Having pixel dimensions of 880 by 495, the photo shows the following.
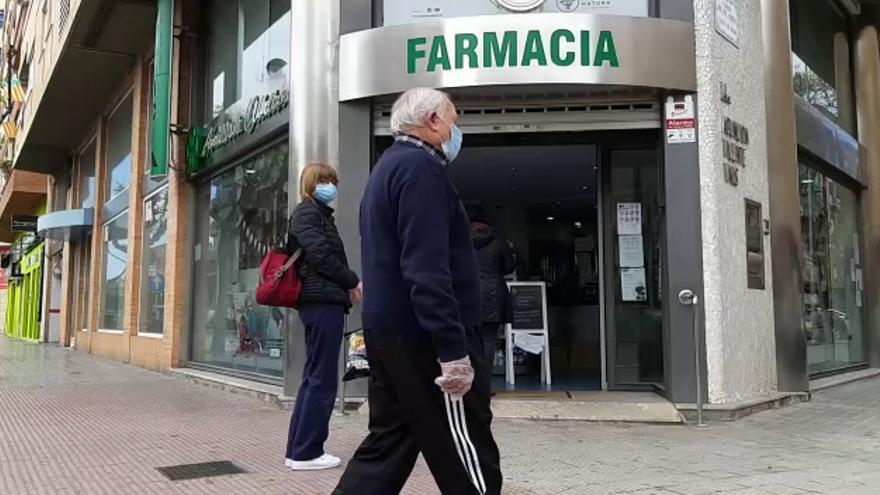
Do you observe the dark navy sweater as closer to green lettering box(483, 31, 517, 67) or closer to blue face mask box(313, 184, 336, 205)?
blue face mask box(313, 184, 336, 205)

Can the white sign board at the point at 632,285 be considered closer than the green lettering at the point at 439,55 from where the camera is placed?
No

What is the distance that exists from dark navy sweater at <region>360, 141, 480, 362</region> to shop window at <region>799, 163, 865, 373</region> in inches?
312

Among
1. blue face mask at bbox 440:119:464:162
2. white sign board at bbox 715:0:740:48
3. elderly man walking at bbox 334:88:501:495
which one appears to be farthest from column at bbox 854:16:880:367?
elderly man walking at bbox 334:88:501:495

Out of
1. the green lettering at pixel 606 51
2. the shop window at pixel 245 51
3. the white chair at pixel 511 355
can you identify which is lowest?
the white chair at pixel 511 355

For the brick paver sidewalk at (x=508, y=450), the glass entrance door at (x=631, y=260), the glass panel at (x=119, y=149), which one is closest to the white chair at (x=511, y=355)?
the glass entrance door at (x=631, y=260)

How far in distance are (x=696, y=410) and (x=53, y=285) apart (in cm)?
2304

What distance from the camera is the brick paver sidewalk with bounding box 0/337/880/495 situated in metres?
4.50

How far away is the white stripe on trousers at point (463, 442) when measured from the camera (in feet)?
9.16

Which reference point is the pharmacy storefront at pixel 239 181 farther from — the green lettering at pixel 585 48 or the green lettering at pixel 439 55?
the green lettering at pixel 585 48

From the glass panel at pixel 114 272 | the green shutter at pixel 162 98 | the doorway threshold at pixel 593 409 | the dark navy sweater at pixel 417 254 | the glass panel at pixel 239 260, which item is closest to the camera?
the dark navy sweater at pixel 417 254

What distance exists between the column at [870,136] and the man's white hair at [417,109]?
37.7ft

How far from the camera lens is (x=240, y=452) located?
18.0 ft

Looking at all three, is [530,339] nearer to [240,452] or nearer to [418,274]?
[240,452]

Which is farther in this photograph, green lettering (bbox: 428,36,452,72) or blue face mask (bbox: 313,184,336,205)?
green lettering (bbox: 428,36,452,72)
